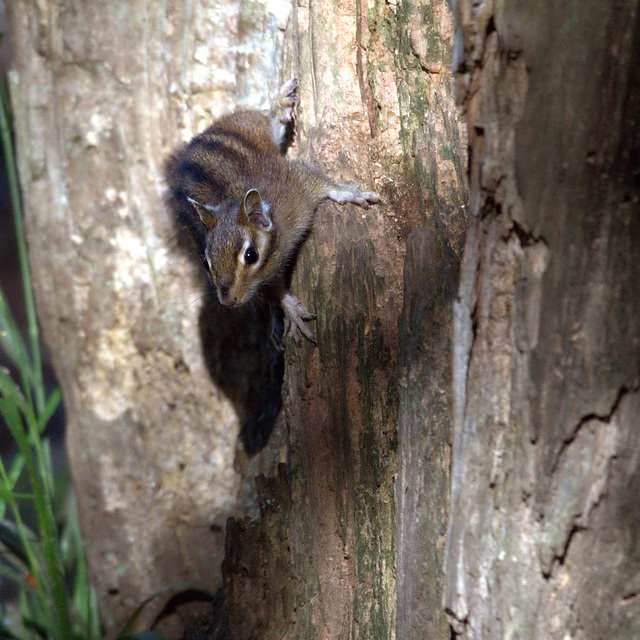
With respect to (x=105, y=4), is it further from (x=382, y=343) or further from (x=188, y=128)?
(x=382, y=343)

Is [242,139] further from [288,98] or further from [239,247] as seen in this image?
Answer: [239,247]

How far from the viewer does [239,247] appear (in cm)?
258

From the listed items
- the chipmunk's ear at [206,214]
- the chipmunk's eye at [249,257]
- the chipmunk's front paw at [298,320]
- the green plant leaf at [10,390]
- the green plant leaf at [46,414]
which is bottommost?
the green plant leaf at [46,414]

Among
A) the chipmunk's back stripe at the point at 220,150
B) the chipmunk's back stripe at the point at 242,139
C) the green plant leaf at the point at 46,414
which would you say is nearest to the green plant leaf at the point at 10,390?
the green plant leaf at the point at 46,414

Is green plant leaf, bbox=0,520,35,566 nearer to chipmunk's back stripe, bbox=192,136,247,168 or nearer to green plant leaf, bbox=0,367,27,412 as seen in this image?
green plant leaf, bbox=0,367,27,412

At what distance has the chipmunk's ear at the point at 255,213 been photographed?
261cm

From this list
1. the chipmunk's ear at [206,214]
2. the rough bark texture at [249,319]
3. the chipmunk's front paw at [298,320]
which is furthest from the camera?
the chipmunk's ear at [206,214]

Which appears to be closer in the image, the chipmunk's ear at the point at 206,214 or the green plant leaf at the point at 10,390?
the green plant leaf at the point at 10,390

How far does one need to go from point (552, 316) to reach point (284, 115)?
1824 millimetres

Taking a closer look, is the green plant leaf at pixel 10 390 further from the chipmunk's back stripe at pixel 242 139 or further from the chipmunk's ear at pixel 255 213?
the chipmunk's back stripe at pixel 242 139

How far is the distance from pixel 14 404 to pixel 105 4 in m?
1.82

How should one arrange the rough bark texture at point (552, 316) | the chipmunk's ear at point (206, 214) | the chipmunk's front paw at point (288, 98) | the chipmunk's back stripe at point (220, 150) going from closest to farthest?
1. the rough bark texture at point (552, 316)
2. the chipmunk's front paw at point (288, 98)
3. the chipmunk's ear at point (206, 214)
4. the chipmunk's back stripe at point (220, 150)

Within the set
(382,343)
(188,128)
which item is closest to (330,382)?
(382,343)

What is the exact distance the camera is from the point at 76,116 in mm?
2910
